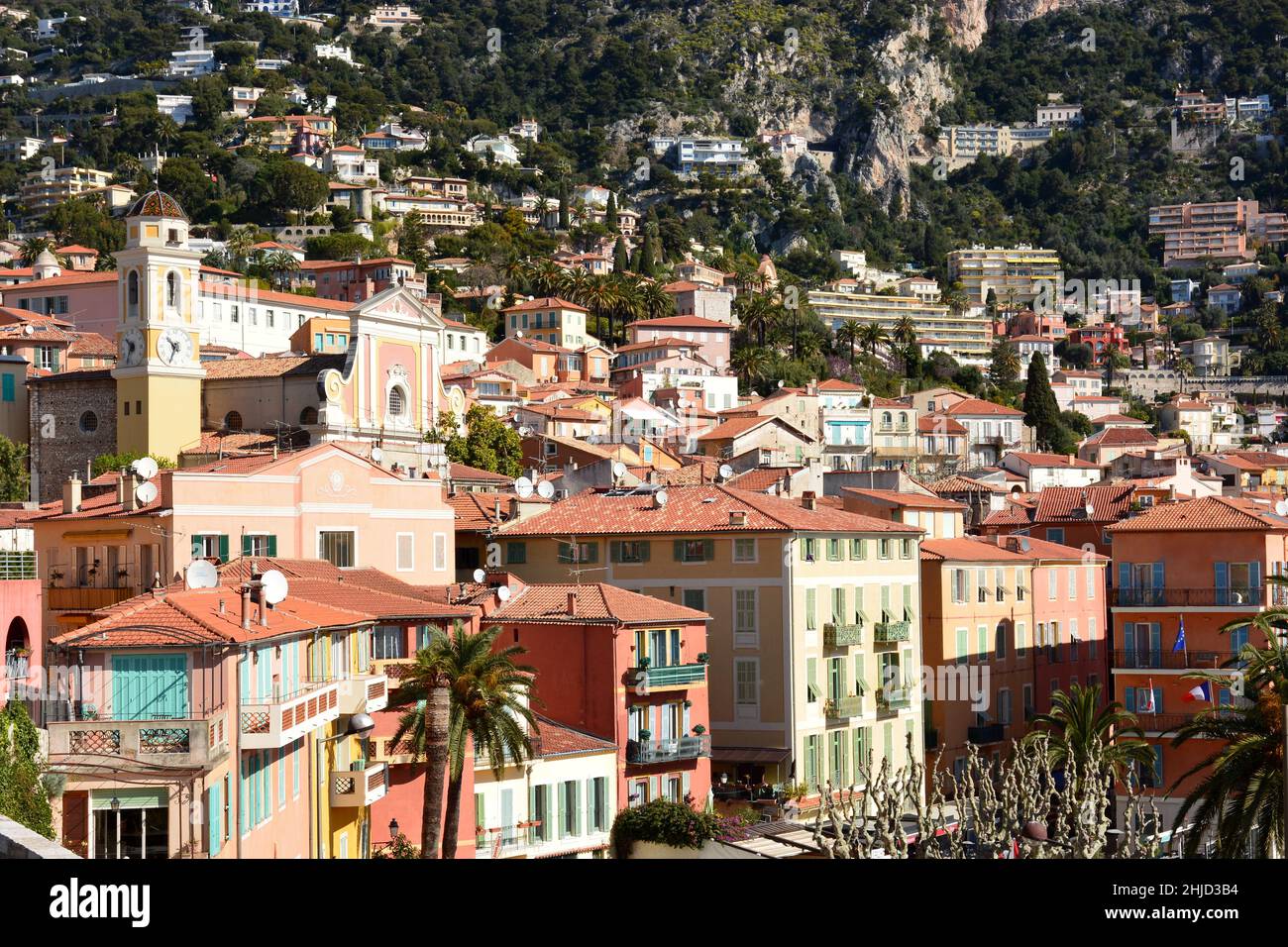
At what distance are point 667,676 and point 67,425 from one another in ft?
135

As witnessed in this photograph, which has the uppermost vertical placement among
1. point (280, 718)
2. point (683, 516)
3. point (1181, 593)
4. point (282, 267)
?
point (282, 267)

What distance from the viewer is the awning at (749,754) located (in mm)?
49562

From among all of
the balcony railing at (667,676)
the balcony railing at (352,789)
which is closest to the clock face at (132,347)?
the balcony railing at (667,676)

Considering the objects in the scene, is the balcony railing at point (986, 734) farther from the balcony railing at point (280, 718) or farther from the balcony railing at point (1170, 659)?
the balcony railing at point (280, 718)

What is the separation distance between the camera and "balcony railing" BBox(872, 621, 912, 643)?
55.0 metres

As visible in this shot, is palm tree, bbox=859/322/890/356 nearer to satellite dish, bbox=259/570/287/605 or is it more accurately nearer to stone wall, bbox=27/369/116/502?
stone wall, bbox=27/369/116/502

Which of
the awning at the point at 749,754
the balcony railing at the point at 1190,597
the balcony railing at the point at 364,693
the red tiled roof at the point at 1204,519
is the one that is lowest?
the awning at the point at 749,754

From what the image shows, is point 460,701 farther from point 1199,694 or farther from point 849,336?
point 849,336

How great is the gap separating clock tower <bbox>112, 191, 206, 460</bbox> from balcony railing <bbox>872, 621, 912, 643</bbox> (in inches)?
1190

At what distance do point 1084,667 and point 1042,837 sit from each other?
3683 centimetres

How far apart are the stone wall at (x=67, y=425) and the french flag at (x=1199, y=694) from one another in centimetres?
4351

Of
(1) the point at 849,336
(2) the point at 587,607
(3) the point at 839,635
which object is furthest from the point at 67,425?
(1) the point at 849,336

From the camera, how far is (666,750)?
146ft
